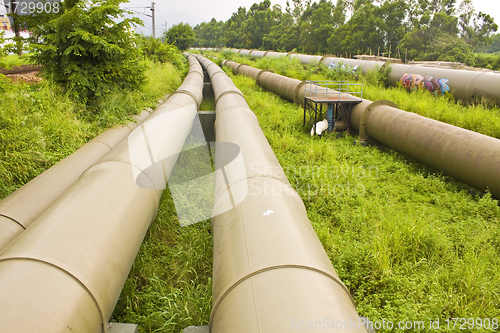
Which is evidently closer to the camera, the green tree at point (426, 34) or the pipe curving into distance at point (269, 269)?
the pipe curving into distance at point (269, 269)

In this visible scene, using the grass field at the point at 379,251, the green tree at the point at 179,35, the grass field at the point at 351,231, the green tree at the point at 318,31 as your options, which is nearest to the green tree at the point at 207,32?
the green tree at the point at 179,35

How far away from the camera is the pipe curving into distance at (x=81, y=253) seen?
181cm

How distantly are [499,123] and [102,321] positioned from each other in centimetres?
1008

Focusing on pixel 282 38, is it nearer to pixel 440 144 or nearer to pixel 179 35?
pixel 179 35

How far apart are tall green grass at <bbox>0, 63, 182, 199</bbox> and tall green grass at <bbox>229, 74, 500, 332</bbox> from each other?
14.3ft

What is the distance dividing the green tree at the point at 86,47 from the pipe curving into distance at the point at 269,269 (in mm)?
6208

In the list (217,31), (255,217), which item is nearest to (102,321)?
(255,217)

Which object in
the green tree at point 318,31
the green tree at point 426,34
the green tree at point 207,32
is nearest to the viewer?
the green tree at point 426,34

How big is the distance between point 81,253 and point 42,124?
5.15m

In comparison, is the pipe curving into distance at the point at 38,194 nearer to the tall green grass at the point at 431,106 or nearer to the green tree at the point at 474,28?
the tall green grass at the point at 431,106

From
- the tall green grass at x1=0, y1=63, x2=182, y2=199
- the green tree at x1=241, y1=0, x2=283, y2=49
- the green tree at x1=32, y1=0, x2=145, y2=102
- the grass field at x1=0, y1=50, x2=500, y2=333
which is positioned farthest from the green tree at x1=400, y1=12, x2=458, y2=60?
the tall green grass at x1=0, y1=63, x2=182, y2=199

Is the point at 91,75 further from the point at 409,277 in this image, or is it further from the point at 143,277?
the point at 409,277

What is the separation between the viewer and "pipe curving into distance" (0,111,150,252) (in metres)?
3.26

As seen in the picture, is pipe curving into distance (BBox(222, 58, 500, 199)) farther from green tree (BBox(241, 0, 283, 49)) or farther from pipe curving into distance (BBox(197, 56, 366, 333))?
green tree (BBox(241, 0, 283, 49))
